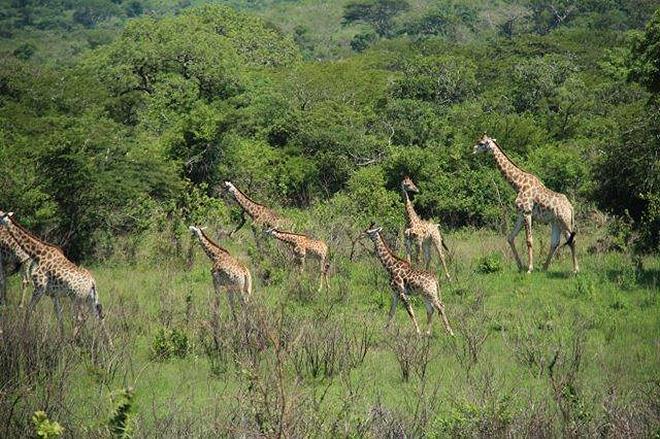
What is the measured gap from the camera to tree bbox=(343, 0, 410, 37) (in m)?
88.4

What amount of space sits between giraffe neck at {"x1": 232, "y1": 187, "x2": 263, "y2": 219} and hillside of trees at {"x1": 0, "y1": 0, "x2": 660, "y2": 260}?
116 cm

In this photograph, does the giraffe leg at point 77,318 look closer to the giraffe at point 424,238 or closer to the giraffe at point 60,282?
the giraffe at point 60,282

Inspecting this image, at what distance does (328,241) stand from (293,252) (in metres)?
2.06

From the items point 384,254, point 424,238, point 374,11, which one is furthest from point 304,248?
point 374,11

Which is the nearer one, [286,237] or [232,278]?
[232,278]

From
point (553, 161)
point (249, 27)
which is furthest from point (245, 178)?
point (249, 27)

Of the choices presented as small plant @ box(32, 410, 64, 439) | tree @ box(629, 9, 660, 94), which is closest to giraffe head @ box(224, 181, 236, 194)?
tree @ box(629, 9, 660, 94)

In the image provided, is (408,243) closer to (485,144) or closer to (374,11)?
(485,144)

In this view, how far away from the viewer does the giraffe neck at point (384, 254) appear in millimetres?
13141

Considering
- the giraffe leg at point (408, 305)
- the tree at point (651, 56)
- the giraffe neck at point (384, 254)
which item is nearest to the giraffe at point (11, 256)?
the giraffe neck at point (384, 254)

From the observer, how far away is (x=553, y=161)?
22.9 metres

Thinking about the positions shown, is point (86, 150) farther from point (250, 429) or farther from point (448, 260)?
point (250, 429)

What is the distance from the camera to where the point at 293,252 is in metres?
15.7

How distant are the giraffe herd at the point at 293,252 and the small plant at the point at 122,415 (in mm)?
4377
